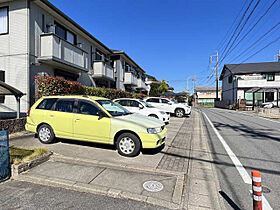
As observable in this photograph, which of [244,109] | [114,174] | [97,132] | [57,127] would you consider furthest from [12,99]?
[244,109]

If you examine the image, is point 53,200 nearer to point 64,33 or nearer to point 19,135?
point 19,135

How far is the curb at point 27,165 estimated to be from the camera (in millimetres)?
3098

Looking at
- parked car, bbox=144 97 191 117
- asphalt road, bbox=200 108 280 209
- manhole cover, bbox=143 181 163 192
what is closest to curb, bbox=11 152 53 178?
manhole cover, bbox=143 181 163 192

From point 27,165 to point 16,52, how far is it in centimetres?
785

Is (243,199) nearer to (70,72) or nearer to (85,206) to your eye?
(85,206)

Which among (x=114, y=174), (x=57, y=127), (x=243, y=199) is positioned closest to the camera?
(x=243, y=199)

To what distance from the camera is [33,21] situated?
8500mm

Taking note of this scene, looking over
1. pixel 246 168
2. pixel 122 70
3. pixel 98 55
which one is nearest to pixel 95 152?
pixel 246 168

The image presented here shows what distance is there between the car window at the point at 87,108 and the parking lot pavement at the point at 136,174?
1.13 meters

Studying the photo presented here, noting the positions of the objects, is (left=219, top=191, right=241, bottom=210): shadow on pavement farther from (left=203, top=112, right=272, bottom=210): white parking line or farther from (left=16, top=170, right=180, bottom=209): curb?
(left=16, top=170, right=180, bottom=209): curb

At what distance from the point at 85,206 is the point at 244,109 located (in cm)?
2622

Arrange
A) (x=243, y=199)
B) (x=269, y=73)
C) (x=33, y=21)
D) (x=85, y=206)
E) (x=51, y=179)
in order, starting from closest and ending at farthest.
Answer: (x=85, y=206), (x=243, y=199), (x=51, y=179), (x=33, y=21), (x=269, y=73)

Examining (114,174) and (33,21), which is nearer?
(114,174)

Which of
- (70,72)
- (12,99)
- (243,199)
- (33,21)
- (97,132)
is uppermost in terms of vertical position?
(33,21)
